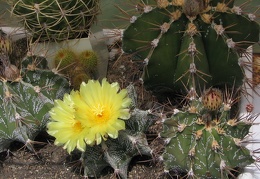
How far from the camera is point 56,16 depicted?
5.48 ft

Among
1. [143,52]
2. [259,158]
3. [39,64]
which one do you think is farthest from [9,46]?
[259,158]

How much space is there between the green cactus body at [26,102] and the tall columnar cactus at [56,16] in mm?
150

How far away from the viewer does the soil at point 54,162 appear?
5.20 feet

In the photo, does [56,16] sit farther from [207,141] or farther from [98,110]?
[207,141]

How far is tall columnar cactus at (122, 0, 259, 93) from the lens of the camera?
4.86ft

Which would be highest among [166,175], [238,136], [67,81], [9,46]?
[9,46]

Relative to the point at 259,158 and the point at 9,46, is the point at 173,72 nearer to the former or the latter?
the point at 259,158

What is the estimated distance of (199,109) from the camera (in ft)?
4.71

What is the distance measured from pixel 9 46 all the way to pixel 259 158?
78cm

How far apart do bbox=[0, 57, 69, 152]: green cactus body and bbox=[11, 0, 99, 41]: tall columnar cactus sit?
5.9 inches

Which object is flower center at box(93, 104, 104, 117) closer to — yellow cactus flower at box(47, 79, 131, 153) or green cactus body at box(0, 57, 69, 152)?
yellow cactus flower at box(47, 79, 131, 153)

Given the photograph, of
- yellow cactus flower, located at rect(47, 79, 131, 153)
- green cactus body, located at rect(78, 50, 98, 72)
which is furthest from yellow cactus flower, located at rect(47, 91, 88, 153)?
green cactus body, located at rect(78, 50, 98, 72)

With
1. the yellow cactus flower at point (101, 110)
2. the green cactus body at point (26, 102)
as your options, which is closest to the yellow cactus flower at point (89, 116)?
the yellow cactus flower at point (101, 110)

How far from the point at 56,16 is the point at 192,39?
17.3 inches
